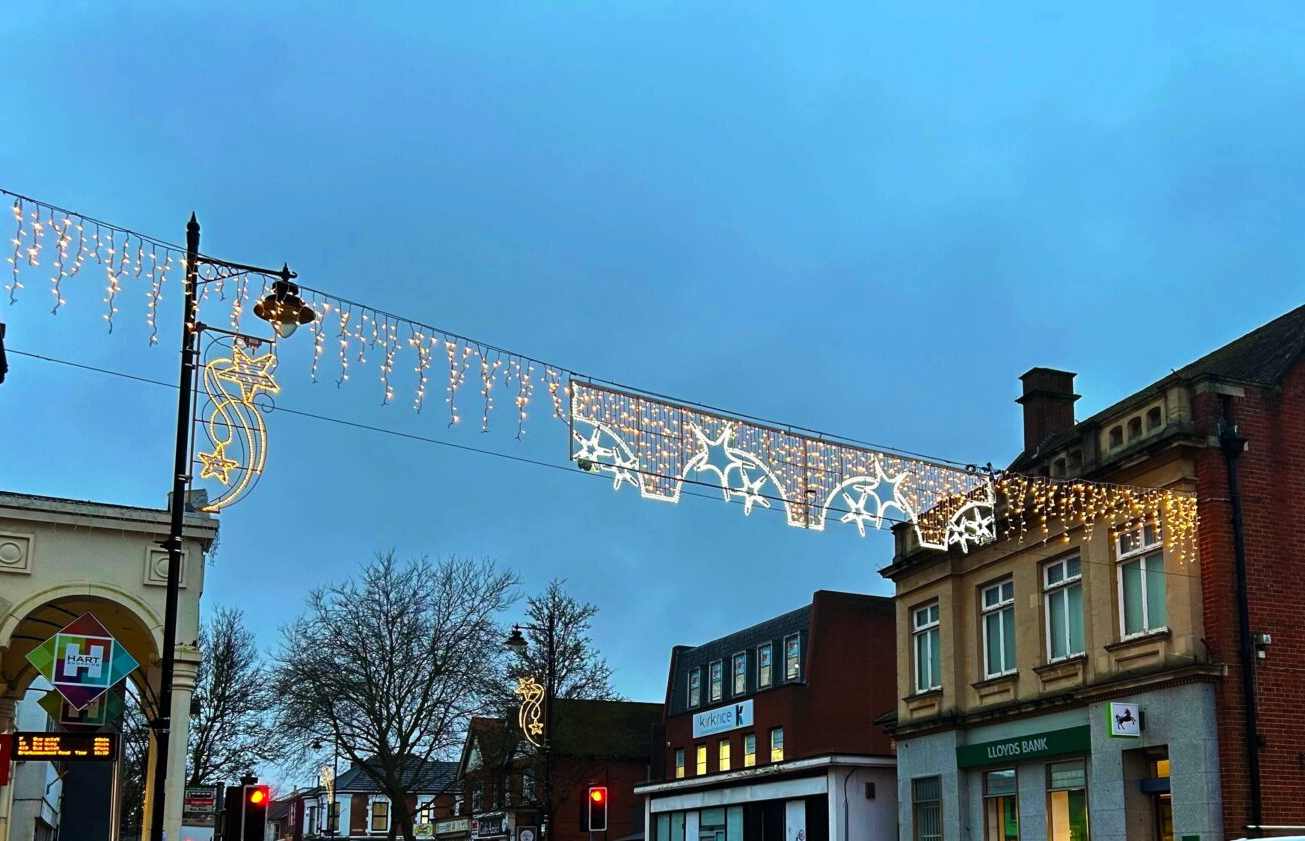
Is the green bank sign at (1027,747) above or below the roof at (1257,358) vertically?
below

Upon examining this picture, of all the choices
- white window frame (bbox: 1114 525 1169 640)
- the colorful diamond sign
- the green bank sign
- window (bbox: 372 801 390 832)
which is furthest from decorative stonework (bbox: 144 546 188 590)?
window (bbox: 372 801 390 832)

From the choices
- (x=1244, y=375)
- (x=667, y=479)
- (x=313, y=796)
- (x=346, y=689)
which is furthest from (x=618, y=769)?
(x=313, y=796)

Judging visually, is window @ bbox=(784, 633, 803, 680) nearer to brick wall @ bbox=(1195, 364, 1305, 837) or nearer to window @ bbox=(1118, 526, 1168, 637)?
window @ bbox=(1118, 526, 1168, 637)

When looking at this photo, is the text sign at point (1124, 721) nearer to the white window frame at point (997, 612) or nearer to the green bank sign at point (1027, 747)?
the green bank sign at point (1027, 747)

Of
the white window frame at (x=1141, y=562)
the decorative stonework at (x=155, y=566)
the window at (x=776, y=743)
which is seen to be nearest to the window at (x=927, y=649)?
the white window frame at (x=1141, y=562)

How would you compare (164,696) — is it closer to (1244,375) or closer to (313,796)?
(1244,375)

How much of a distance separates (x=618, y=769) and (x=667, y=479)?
46558 mm

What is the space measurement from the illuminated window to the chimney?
1902cm

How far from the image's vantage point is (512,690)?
46156 millimetres

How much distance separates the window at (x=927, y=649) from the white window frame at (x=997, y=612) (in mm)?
1711

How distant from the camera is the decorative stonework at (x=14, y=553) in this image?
16.9 meters

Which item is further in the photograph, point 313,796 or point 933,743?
point 313,796

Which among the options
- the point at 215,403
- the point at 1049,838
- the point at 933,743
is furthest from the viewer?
the point at 933,743

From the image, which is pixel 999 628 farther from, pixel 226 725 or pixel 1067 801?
pixel 226 725
